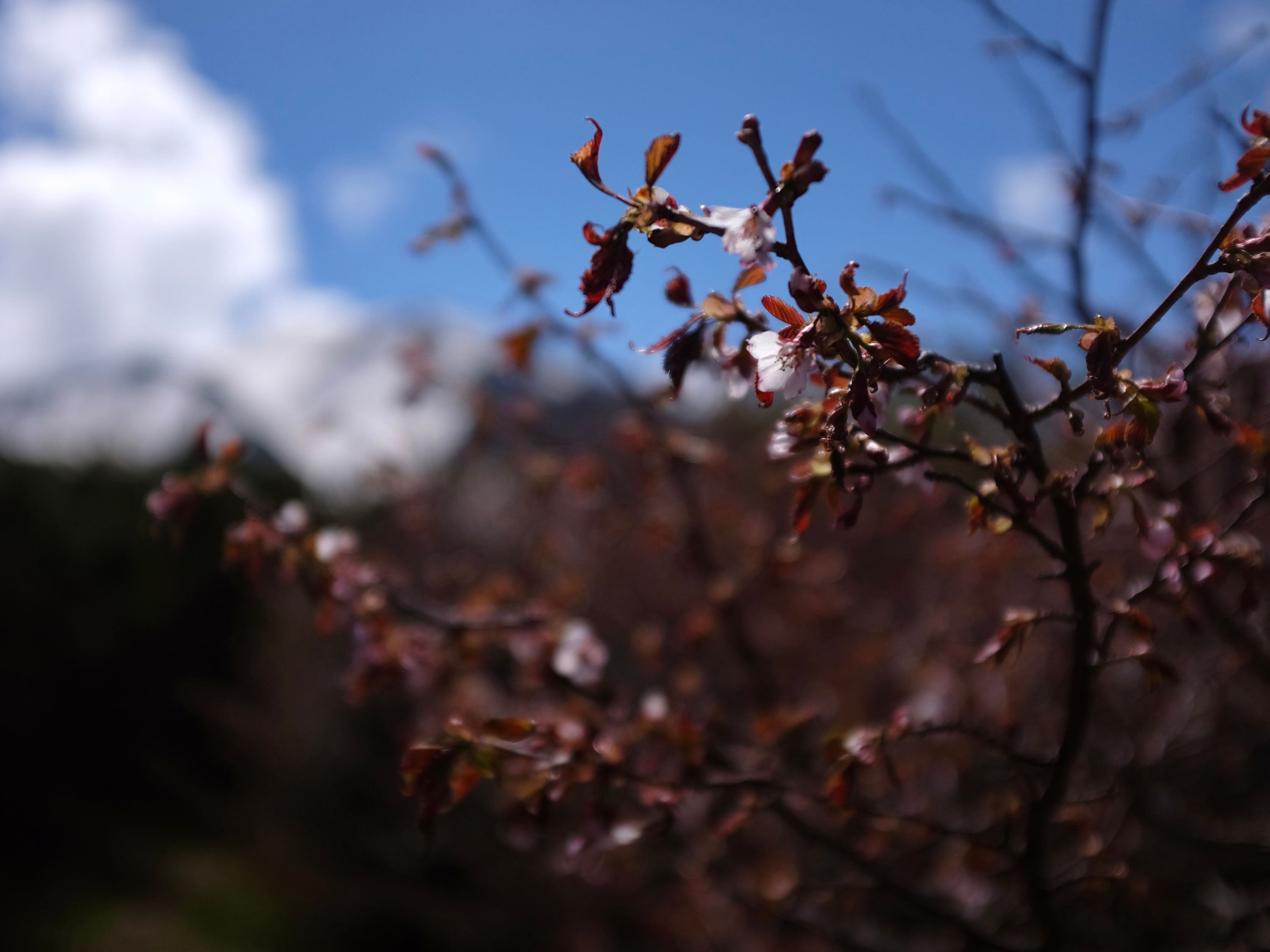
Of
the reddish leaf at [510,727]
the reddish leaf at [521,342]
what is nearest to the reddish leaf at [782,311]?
the reddish leaf at [510,727]

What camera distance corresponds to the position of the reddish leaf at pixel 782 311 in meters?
0.93

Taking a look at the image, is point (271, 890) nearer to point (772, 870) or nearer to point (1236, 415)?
point (772, 870)

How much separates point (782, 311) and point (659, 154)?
21cm

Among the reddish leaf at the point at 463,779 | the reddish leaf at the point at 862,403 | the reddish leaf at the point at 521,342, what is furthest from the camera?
the reddish leaf at the point at 521,342

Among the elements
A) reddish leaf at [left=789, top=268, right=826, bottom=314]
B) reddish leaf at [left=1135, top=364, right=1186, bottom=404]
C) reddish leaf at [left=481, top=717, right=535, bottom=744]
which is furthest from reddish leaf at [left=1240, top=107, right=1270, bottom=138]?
reddish leaf at [left=481, top=717, right=535, bottom=744]

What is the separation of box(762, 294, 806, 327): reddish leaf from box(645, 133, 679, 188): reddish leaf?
0.17 metres

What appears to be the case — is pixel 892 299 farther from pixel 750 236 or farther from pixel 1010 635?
pixel 1010 635

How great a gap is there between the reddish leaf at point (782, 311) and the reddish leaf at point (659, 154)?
0.17 meters

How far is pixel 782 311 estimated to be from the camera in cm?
93

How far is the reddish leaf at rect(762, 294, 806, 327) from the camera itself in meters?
0.93

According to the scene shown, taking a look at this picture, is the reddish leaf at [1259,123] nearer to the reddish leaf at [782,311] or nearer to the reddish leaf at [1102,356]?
Result: the reddish leaf at [1102,356]

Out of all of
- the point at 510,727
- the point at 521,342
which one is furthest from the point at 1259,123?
the point at 521,342

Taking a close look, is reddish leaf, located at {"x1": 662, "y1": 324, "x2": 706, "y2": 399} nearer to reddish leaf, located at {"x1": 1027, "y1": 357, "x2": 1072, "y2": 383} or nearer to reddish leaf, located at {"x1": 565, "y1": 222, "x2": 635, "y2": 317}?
reddish leaf, located at {"x1": 565, "y1": 222, "x2": 635, "y2": 317}

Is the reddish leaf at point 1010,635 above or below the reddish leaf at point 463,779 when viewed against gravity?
above
